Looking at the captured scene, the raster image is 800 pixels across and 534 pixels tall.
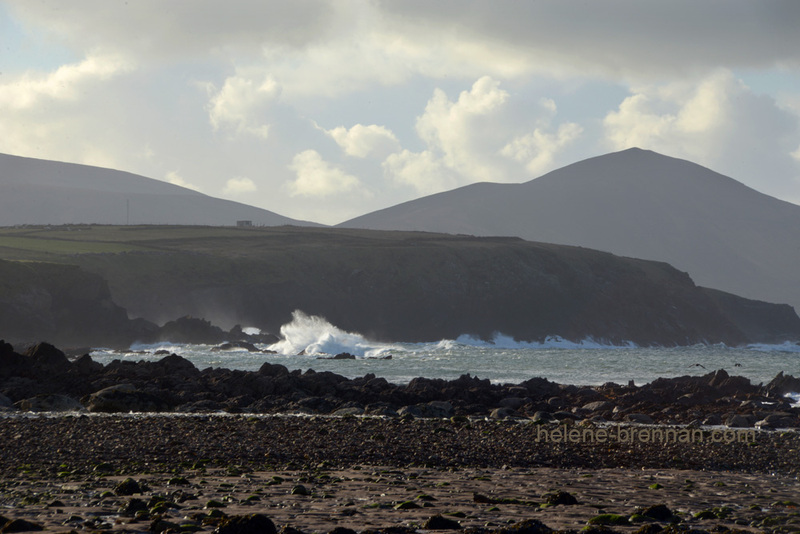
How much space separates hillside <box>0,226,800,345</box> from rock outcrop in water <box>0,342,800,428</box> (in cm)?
6775

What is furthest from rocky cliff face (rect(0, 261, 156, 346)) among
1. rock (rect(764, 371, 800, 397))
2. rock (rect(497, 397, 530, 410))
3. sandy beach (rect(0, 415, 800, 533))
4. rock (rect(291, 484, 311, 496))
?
rock (rect(291, 484, 311, 496))

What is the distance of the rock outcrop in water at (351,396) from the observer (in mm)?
30906

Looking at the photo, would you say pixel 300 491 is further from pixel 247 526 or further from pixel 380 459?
pixel 380 459

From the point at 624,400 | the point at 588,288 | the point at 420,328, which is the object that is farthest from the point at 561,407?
the point at 588,288

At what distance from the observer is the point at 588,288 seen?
142000 mm

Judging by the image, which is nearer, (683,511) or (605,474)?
(683,511)

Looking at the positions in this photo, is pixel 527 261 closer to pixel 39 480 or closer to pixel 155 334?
pixel 155 334

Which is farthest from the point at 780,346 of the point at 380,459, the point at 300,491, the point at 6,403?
the point at 300,491

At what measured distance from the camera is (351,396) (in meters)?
36.3

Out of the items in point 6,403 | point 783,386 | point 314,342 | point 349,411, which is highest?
point 314,342

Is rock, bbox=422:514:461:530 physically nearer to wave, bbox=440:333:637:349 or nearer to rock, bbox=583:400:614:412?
rock, bbox=583:400:614:412

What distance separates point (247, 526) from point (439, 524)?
2717 millimetres

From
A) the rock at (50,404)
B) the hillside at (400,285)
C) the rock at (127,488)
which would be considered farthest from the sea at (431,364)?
the rock at (127,488)

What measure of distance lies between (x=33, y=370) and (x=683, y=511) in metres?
33.1
